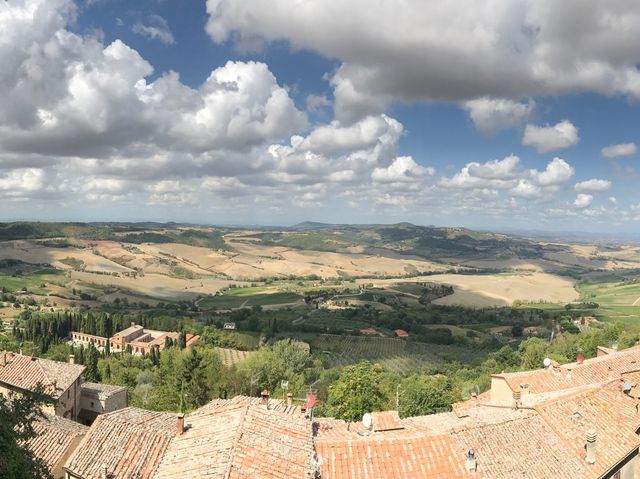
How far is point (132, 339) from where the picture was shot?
11950 cm

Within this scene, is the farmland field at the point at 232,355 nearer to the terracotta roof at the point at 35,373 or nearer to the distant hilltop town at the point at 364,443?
the terracotta roof at the point at 35,373

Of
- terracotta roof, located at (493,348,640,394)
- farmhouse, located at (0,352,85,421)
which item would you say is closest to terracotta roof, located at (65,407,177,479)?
farmhouse, located at (0,352,85,421)

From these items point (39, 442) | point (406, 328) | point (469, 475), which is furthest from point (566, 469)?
point (406, 328)

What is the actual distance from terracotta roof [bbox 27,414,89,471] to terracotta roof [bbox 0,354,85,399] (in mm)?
12245

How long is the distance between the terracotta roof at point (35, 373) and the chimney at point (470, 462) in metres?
31.5

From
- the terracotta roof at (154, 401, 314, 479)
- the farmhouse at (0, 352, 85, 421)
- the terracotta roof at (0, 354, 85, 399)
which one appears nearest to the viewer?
the terracotta roof at (154, 401, 314, 479)

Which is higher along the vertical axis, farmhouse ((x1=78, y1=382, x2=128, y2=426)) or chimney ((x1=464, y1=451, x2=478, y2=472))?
chimney ((x1=464, y1=451, x2=478, y2=472))

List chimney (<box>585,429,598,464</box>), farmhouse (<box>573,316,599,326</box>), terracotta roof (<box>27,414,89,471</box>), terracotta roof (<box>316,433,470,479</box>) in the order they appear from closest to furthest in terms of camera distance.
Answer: terracotta roof (<box>316,433,470,479</box>) < chimney (<box>585,429,598,464</box>) < terracotta roof (<box>27,414,89,471</box>) < farmhouse (<box>573,316,599,326</box>)

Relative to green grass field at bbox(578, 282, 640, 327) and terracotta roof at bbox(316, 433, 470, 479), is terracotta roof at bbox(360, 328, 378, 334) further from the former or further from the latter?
terracotta roof at bbox(316, 433, 470, 479)

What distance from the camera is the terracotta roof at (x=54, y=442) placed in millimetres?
26297

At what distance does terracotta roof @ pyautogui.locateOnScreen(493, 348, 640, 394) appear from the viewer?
114 ft

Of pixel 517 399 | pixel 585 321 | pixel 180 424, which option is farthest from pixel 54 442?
pixel 585 321

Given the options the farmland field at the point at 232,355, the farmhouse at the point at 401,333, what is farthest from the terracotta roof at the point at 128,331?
the farmhouse at the point at 401,333

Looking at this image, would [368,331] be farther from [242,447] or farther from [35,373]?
[242,447]
